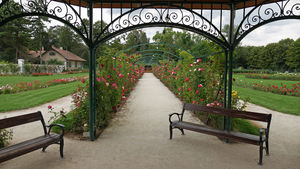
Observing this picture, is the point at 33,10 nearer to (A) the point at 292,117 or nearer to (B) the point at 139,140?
(B) the point at 139,140

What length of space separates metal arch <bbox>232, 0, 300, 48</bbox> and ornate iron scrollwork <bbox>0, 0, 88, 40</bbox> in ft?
10.6

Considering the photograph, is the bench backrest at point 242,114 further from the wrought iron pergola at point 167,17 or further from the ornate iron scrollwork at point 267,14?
the ornate iron scrollwork at point 267,14

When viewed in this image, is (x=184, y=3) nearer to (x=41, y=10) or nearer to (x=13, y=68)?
(x=41, y=10)

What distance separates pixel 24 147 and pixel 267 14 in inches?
186

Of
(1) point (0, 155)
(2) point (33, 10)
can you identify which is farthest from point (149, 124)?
(2) point (33, 10)

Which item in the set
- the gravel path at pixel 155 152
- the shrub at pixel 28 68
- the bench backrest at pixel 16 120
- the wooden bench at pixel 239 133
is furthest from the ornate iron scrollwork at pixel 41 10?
the shrub at pixel 28 68

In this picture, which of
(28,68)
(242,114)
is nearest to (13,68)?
(28,68)

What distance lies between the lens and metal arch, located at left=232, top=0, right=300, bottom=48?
3258 millimetres

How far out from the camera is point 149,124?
520cm

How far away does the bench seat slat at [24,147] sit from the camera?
2.49 metres

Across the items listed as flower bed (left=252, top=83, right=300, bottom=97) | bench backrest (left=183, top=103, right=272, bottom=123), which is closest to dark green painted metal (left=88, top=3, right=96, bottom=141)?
bench backrest (left=183, top=103, right=272, bottom=123)

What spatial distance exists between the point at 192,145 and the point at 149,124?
5.58ft

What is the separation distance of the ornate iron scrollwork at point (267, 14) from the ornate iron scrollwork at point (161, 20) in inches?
17.7

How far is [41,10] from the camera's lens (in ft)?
10.8
